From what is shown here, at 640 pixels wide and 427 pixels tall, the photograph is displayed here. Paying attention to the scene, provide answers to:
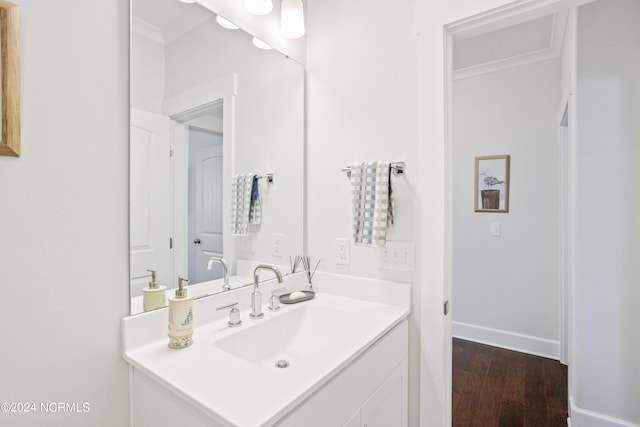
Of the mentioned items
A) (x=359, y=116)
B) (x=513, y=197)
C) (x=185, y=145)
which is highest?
(x=359, y=116)

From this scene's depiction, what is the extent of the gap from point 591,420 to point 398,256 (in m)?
1.56

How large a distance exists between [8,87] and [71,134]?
0.16 m

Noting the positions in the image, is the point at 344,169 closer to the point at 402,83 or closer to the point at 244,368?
the point at 402,83

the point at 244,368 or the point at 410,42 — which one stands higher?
the point at 410,42

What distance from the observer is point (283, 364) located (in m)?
1.18

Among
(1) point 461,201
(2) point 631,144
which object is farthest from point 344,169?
(1) point 461,201

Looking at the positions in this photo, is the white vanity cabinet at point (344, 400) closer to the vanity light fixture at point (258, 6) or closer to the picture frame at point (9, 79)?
the picture frame at point (9, 79)

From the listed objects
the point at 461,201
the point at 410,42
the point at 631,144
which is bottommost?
the point at 461,201

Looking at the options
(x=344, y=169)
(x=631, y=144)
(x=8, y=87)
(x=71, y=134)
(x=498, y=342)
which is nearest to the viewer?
(x=8, y=87)

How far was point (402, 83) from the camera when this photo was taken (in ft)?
4.75

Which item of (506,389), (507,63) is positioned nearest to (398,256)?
(506,389)

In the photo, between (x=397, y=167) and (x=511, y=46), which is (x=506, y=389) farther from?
(x=511, y=46)

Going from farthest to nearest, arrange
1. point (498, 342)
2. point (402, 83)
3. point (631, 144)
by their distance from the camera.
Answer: point (498, 342), point (631, 144), point (402, 83)

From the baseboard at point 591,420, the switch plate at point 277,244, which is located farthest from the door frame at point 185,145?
the baseboard at point 591,420
